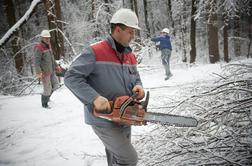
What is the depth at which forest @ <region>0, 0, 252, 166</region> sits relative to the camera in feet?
10.7

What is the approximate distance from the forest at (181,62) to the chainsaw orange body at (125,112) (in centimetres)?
75

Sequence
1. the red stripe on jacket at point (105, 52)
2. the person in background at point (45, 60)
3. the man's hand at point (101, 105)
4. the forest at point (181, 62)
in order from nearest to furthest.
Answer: the man's hand at point (101, 105) → the red stripe on jacket at point (105, 52) → the forest at point (181, 62) → the person in background at point (45, 60)

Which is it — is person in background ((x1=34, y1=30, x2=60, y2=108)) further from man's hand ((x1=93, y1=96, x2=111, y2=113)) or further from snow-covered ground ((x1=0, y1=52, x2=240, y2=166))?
man's hand ((x1=93, y1=96, x2=111, y2=113))

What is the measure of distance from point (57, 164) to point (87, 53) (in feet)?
7.60

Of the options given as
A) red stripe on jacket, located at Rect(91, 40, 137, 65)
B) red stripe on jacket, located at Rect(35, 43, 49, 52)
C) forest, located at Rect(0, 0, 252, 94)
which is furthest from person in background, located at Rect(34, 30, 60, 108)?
forest, located at Rect(0, 0, 252, 94)

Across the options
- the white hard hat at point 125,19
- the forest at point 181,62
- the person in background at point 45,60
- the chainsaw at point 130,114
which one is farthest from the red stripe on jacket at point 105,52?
the person in background at point 45,60

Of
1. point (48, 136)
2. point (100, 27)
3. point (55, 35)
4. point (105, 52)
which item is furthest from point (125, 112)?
point (100, 27)

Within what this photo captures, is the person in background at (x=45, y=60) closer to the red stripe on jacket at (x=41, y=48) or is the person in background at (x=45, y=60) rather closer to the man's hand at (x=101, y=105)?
the red stripe on jacket at (x=41, y=48)

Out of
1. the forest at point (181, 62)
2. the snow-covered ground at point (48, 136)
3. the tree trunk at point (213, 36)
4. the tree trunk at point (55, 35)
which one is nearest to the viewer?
the forest at point (181, 62)

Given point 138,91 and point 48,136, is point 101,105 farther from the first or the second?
point 48,136

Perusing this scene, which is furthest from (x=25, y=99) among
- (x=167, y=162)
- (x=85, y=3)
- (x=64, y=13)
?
(x=64, y=13)

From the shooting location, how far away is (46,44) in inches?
299

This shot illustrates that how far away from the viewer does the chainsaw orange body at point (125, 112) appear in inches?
107

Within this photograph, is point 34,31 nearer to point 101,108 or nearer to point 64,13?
point 64,13
